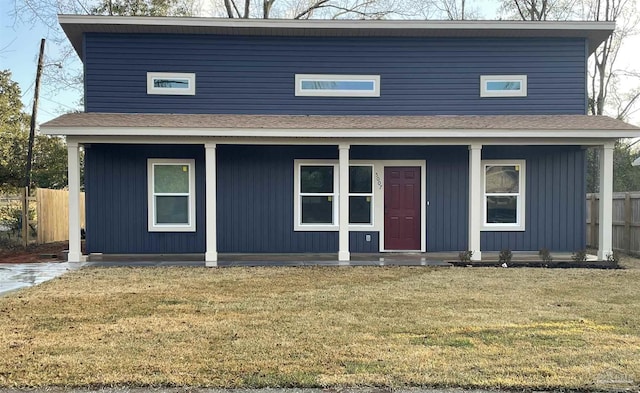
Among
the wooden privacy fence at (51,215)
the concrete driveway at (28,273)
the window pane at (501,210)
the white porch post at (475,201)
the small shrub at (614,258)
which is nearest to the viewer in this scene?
the concrete driveway at (28,273)

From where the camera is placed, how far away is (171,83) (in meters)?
11.2

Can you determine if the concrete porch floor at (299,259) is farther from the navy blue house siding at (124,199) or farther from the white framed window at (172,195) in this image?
the white framed window at (172,195)

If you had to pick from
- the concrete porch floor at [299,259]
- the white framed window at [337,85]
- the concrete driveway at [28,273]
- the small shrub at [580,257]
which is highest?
the white framed window at [337,85]

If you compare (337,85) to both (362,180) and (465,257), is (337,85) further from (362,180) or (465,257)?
(465,257)

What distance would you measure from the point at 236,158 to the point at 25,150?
1015 centimetres

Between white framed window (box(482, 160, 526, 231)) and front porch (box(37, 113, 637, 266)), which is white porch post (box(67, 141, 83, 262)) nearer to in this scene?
front porch (box(37, 113, 637, 266))

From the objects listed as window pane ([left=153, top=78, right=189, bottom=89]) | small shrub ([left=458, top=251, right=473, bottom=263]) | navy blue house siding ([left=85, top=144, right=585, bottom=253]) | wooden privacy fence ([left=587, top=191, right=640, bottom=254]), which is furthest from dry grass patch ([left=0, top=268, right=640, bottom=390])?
window pane ([left=153, top=78, right=189, bottom=89])

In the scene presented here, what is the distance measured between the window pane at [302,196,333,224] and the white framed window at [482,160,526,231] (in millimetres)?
3511

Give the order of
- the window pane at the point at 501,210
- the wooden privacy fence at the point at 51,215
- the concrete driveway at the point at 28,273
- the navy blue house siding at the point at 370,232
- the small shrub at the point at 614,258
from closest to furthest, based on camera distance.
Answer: the concrete driveway at the point at 28,273
the small shrub at the point at 614,258
the navy blue house siding at the point at 370,232
the window pane at the point at 501,210
the wooden privacy fence at the point at 51,215

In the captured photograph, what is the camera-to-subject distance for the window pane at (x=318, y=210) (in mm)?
11281

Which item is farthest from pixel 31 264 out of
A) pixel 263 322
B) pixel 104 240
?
pixel 263 322

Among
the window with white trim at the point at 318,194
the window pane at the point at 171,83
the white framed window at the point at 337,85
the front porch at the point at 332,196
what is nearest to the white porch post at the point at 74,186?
the front porch at the point at 332,196

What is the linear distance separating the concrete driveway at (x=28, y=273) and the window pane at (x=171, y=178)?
235 cm

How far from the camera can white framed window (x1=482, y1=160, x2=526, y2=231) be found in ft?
36.7
